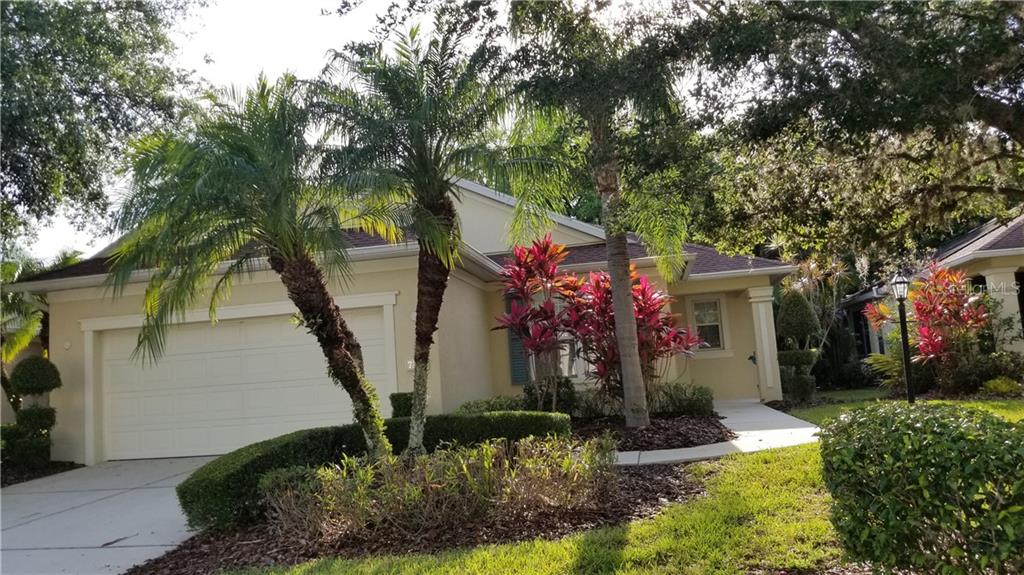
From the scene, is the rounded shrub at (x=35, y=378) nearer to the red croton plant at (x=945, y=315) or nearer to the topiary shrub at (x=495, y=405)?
the topiary shrub at (x=495, y=405)

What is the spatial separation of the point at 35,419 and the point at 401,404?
6.39 meters

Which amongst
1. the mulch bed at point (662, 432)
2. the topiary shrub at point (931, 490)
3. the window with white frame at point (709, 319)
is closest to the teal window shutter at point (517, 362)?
the mulch bed at point (662, 432)

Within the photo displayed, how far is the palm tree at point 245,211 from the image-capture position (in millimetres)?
6691

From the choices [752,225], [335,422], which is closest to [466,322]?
[335,422]

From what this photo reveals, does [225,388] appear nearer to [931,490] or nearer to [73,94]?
[73,94]

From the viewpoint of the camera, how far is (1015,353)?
44.9ft

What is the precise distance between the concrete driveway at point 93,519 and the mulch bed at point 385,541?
16.3 inches

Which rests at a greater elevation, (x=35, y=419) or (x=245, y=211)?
(x=245, y=211)

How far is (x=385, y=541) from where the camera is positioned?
5.98 meters

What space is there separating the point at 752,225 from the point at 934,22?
249 cm

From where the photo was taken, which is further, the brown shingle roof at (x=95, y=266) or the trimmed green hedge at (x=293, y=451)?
the brown shingle roof at (x=95, y=266)

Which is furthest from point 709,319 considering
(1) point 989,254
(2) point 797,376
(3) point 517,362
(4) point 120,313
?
(4) point 120,313

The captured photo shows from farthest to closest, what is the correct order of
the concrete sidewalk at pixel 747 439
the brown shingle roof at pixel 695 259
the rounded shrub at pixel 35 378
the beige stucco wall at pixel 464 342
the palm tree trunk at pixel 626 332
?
the brown shingle roof at pixel 695 259 → the rounded shrub at pixel 35 378 → the beige stucco wall at pixel 464 342 → the palm tree trunk at pixel 626 332 → the concrete sidewalk at pixel 747 439

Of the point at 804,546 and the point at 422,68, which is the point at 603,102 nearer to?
the point at 422,68
